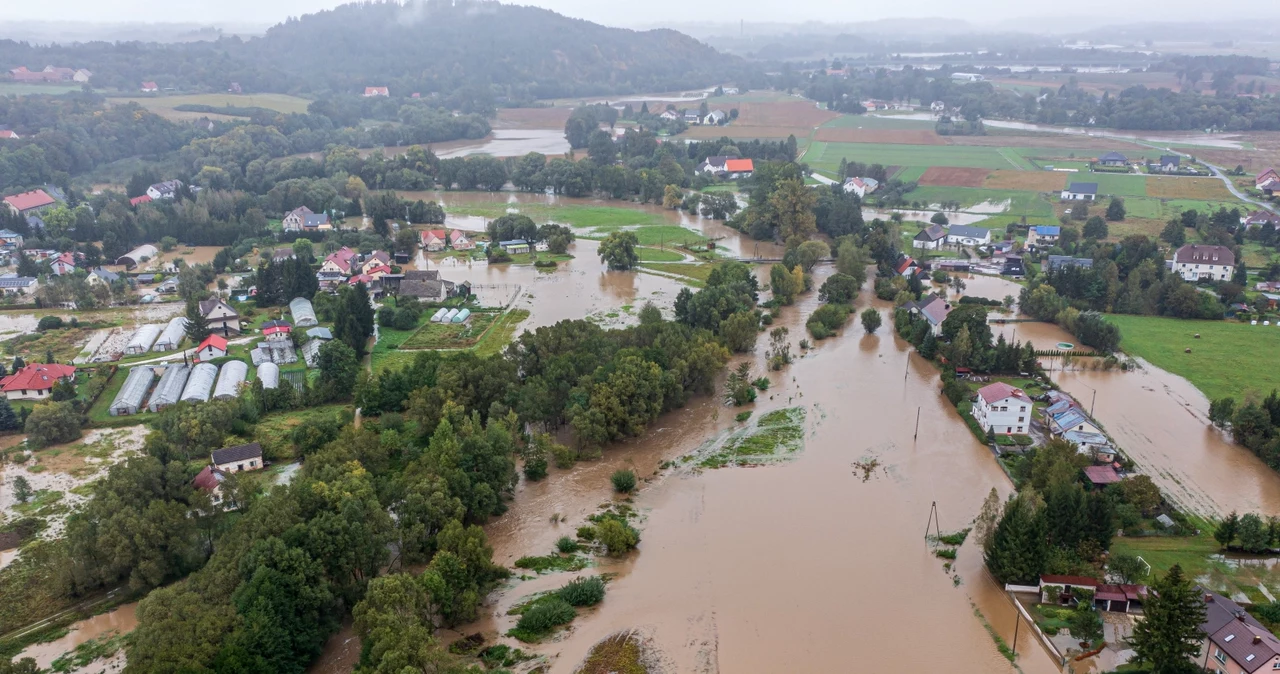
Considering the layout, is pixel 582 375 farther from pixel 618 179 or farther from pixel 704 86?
pixel 704 86

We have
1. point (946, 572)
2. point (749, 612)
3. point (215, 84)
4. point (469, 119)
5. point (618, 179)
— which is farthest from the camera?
point (215, 84)

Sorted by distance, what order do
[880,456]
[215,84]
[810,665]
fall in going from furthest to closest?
1. [215,84]
2. [880,456]
3. [810,665]

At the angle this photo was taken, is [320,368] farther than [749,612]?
Yes

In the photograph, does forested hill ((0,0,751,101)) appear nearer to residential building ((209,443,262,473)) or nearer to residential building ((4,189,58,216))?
residential building ((4,189,58,216))

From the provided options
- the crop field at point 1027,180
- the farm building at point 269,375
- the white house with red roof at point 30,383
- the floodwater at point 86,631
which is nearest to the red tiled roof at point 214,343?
the farm building at point 269,375

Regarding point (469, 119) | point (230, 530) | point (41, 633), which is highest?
point (469, 119)

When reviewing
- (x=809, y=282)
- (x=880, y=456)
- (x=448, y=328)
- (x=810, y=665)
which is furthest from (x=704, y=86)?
(x=810, y=665)

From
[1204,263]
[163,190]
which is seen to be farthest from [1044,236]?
[163,190]
